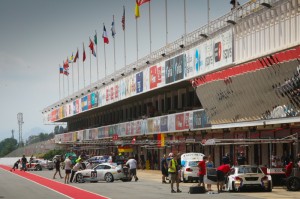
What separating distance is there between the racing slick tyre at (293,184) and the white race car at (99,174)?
1478 centimetres

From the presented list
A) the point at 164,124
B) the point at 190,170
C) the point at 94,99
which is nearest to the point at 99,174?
the point at 190,170

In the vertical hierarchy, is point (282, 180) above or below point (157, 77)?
below

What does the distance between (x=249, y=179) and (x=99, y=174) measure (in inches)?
567

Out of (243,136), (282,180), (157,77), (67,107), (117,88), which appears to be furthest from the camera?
(67,107)

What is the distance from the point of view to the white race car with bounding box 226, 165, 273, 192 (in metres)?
30.2

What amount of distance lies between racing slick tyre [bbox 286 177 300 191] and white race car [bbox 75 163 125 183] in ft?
48.5

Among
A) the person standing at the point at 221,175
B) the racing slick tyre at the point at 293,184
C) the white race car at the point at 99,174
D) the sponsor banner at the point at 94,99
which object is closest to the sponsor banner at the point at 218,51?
the white race car at the point at 99,174

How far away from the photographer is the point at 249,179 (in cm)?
3038

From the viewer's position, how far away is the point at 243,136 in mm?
46000

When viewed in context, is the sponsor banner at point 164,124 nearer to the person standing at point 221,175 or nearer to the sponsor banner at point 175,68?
the sponsor banner at point 175,68

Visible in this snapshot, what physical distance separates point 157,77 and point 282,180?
77.3 ft

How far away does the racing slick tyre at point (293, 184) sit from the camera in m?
30.5

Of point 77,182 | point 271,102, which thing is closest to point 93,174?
point 77,182

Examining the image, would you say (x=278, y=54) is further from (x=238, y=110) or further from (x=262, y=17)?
(x=238, y=110)
